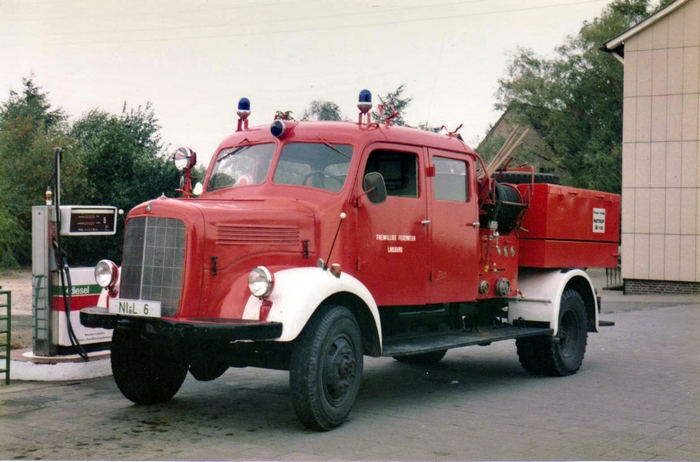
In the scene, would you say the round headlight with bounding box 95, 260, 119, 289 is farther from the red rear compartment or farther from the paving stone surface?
the red rear compartment

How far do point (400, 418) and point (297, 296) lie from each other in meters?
1.62

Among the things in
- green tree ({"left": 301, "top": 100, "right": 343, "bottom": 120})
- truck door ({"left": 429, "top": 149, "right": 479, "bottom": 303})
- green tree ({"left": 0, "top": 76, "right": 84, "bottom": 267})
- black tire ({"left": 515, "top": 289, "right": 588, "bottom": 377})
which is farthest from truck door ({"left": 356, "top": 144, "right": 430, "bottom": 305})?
green tree ({"left": 0, "top": 76, "right": 84, "bottom": 267})

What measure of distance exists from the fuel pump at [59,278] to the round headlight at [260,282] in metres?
3.40

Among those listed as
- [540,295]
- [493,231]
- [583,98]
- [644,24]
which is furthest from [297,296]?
[583,98]

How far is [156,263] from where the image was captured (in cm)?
642

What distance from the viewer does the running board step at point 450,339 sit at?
7.36 metres

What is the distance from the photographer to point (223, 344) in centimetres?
647

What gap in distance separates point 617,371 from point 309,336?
5151mm

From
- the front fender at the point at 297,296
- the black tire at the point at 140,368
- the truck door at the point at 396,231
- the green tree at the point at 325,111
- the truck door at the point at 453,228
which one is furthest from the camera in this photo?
the green tree at the point at 325,111

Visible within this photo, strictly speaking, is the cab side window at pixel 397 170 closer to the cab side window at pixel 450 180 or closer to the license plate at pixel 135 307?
the cab side window at pixel 450 180

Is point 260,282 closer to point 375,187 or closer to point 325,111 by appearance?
point 375,187

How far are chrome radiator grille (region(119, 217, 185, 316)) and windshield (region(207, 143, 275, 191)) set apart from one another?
1.50 m

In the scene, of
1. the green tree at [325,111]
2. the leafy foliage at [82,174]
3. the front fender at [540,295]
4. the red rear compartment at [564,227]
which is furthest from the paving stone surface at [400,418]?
the leafy foliage at [82,174]

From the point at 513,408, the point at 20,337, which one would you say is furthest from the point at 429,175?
the point at 20,337
